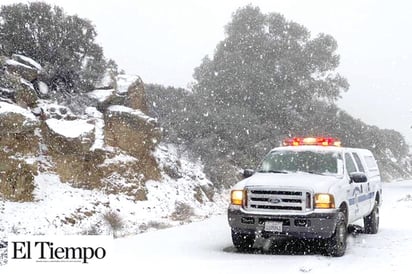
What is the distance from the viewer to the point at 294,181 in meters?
9.02

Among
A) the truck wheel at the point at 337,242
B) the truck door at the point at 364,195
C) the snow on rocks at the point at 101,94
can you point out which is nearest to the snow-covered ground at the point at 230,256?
the truck wheel at the point at 337,242

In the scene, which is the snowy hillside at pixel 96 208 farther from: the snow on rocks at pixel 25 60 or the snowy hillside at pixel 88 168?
the snow on rocks at pixel 25 60

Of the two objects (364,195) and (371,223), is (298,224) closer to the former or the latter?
(364,195)

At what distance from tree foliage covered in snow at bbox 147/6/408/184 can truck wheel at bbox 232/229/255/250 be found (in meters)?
15.4

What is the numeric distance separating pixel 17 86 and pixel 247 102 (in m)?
16.6

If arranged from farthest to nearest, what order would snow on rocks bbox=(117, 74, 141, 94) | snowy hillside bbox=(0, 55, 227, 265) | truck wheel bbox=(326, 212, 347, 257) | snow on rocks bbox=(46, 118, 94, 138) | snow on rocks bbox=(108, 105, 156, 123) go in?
snow on rocks bbox=(117, 74, 141, 94) < snow on rocks bbox=(108, 105, 156, 123) < snow on rocks bbox=(46, 118, 94, 138) < snowy hillside bbox=(0, 55, 227, 265) < truck wheel bbox=(326, 212, 347, 257)

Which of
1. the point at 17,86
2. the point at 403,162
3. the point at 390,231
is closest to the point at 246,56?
the point at 17,86

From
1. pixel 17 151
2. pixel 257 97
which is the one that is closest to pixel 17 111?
pixel 17 151

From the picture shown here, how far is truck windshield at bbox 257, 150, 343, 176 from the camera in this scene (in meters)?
10.0

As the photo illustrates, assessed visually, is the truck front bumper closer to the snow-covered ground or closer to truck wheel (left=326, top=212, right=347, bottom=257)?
truck wheel (left=326, top=212, right=347, bottom=257)

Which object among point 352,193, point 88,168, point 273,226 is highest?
point 88,168

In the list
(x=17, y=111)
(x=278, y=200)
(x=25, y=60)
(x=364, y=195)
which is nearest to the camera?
(x=278, y=200)

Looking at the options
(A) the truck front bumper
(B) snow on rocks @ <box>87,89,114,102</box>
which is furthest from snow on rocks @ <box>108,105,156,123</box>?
(A) the truck front bumper

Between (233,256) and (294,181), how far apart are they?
1.57 meters
